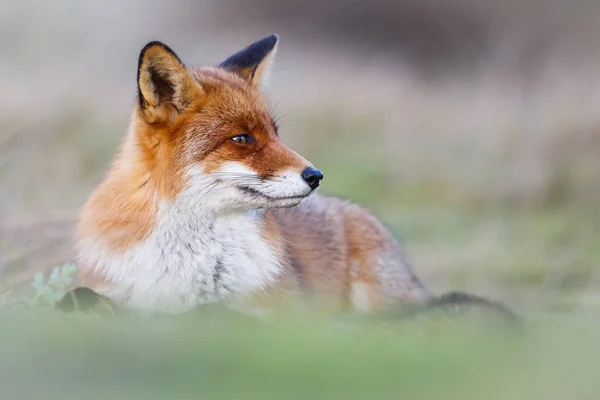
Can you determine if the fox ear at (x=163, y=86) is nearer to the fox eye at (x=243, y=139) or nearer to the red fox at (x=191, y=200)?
the red fox at (x=191, y=200)

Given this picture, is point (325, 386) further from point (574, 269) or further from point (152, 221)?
point (574, 269)

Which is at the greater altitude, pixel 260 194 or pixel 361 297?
pixel 361 297

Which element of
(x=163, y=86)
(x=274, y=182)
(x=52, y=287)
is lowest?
(x=52, y=287)

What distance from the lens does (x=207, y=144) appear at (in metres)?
4.75

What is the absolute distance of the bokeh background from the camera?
8.39 meters

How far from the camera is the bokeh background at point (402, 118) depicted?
8.39 metres

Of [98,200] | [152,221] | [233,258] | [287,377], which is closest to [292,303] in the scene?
[233,258]

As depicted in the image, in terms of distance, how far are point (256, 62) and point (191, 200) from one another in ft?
4.08

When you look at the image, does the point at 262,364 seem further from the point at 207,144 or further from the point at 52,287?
the point at 52,287

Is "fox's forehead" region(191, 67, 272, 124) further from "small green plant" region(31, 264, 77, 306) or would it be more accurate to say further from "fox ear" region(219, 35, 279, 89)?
"small green plant" region(31, 264, 77, 306)

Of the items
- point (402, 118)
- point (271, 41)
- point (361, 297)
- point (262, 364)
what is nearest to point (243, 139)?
point (271, 41)

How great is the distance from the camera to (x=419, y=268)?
28.1 ft

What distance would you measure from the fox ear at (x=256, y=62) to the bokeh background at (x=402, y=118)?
50.5 inches

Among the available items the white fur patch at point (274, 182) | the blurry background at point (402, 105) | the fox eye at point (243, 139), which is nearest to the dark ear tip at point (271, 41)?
the fox eye at point (243, 139)
